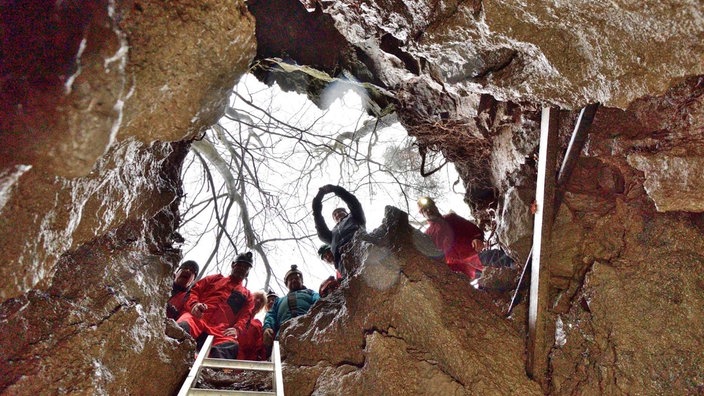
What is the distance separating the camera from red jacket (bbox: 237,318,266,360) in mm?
5064

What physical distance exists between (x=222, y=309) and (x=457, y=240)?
343cm

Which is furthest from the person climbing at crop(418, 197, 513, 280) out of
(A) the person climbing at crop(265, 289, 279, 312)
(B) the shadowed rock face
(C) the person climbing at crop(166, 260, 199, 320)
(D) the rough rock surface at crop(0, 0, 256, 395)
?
(D) the rough rock surface at crop(0, 0, 256, 395)

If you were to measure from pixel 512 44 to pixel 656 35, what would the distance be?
0.77 metres

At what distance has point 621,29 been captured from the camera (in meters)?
2.24

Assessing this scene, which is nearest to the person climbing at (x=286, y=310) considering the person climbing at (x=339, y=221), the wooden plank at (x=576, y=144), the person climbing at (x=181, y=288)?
the person climbing at (x=339, y=221)

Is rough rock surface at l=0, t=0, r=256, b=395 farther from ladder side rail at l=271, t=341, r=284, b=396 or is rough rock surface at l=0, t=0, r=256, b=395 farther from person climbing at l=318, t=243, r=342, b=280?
person climbing at l=318, t=243, r=342, b=280

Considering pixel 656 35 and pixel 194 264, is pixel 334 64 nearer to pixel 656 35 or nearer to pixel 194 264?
pixel 194 264

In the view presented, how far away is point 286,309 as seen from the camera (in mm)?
5449

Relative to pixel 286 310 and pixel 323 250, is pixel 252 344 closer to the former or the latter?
pixel 286 310

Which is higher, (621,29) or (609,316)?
(621,29)

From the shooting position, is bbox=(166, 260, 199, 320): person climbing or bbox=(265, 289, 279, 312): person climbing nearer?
bbox=(166, 260, 199, 320): person climbing

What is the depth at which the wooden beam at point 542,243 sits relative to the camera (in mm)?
2969

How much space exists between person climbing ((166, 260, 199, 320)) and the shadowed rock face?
4.63ft

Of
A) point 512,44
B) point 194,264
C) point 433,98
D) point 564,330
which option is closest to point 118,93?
point 512,44
